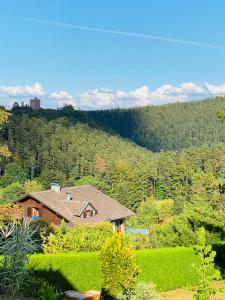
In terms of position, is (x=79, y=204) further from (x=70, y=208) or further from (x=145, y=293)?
(x=145, y=293)

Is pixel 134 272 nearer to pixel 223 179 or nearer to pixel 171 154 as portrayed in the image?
pixel 223 179

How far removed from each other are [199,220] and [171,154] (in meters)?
68.4

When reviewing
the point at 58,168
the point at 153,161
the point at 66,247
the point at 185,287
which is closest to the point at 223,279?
the point at 185,287

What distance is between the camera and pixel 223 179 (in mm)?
23875

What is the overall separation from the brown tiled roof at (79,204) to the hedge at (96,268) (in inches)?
883

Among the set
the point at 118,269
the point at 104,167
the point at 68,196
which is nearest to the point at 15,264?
the point at 118,269

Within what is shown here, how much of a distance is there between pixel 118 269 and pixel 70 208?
32.2m

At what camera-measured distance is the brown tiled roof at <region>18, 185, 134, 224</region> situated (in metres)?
49.8

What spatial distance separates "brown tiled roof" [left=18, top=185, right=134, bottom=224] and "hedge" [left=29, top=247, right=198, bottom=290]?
2242 centimetres

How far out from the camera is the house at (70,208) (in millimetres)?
49781

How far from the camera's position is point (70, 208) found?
5109 centimetres

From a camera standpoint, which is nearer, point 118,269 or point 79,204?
point 118,269

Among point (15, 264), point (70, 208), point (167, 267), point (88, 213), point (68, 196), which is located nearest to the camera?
point (15, 264)

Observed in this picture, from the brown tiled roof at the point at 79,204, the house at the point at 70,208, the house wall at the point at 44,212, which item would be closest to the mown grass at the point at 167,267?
the house at the point at 70,208
